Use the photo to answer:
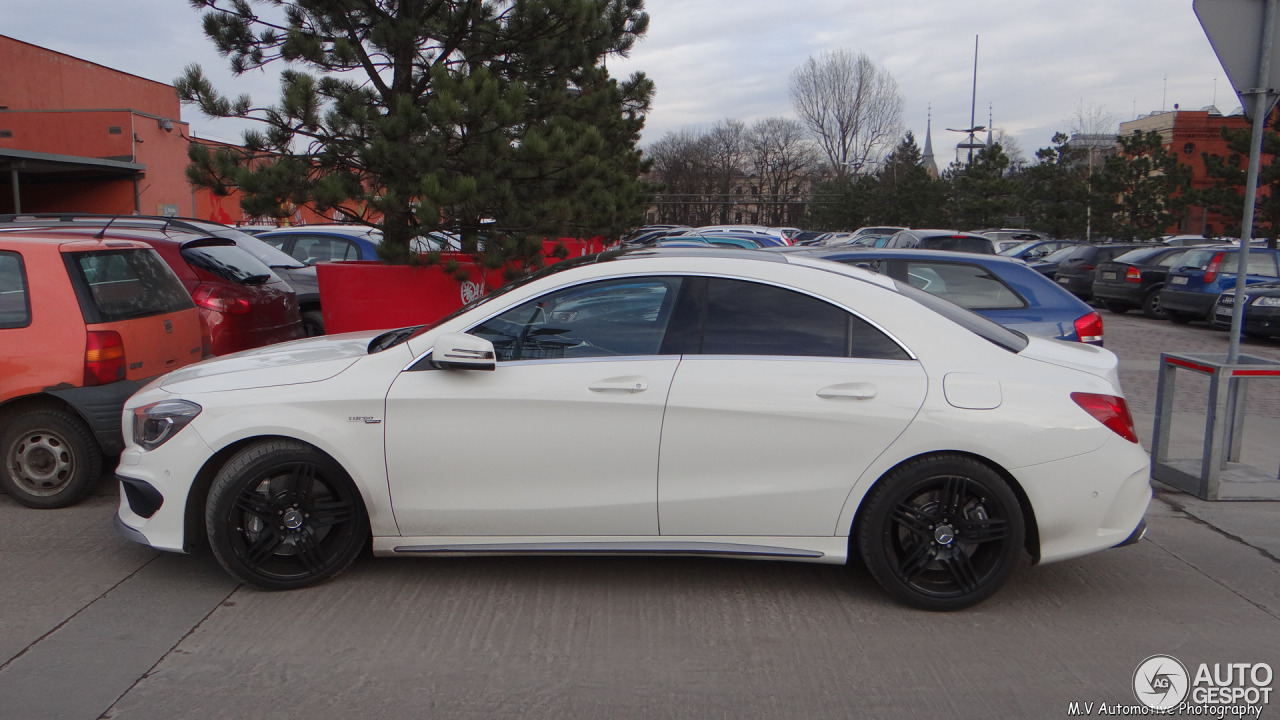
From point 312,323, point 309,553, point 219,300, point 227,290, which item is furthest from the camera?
point 312,323

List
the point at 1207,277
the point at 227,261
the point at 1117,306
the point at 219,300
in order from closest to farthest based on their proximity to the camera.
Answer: the point at 219,300, the point at 227,261, the point at 1207,277, the point at 1117,306

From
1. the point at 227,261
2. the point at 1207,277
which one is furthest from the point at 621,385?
the point at 1207,277

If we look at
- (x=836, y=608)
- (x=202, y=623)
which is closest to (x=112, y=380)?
(x=202, y=623)

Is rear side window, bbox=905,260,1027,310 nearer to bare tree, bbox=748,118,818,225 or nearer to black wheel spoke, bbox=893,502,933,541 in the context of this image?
black wheel spoke, bbox=893,502,933,541

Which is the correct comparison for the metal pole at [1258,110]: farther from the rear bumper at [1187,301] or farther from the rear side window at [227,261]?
the rear bumper at [1187,301]

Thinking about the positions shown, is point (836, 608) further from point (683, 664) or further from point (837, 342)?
point (837, 342)

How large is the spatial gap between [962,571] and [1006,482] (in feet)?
1.44

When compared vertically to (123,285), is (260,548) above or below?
below

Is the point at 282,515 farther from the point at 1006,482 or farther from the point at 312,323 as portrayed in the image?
the point at 312,323

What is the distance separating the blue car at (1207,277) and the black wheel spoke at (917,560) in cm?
1505

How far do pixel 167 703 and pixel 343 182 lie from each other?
5.15m

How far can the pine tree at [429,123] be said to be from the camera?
771 cm

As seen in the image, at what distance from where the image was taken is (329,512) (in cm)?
430

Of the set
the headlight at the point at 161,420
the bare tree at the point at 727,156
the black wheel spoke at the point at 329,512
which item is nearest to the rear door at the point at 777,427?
the black wheel spoke at the point at 329,512
